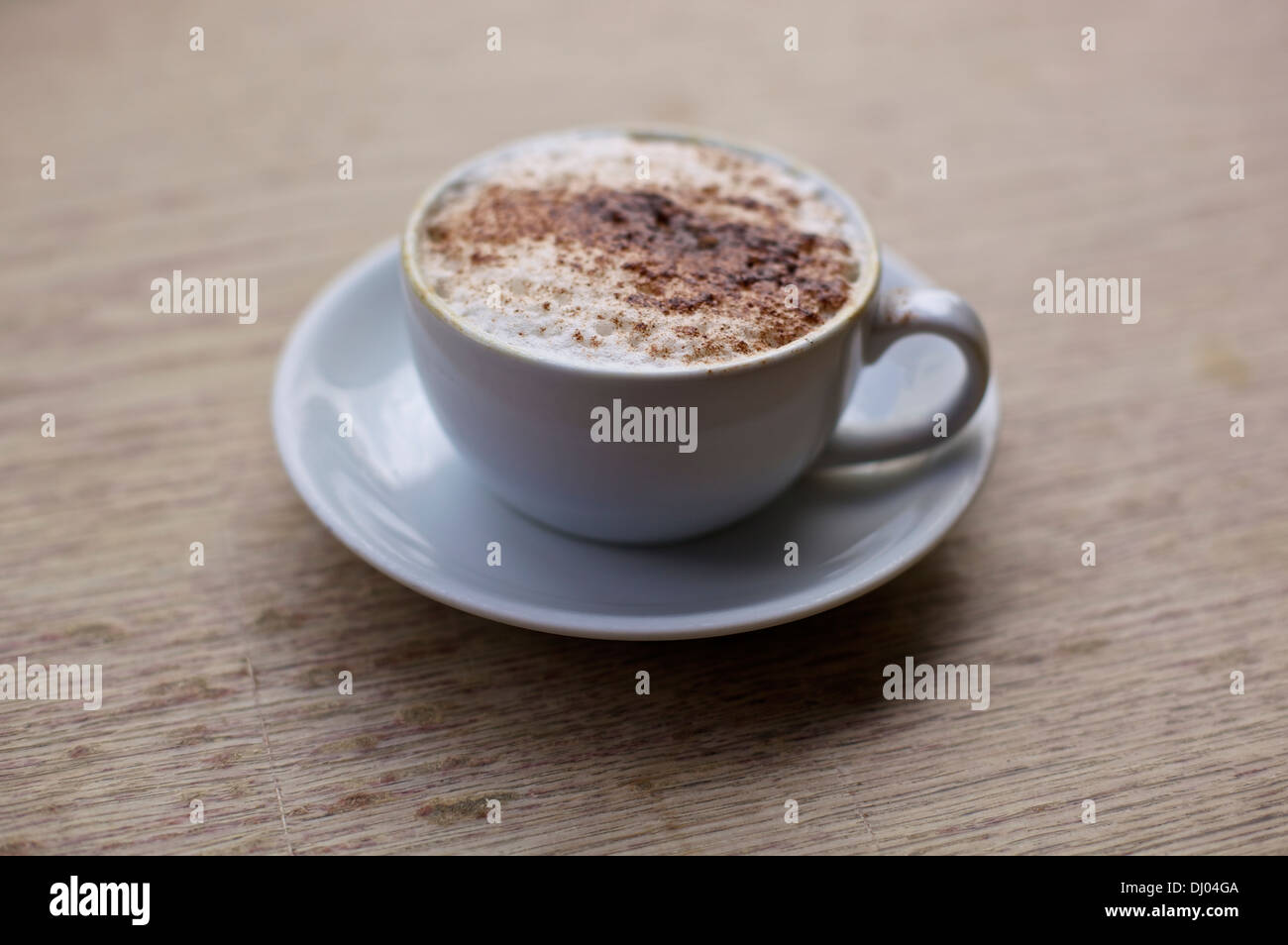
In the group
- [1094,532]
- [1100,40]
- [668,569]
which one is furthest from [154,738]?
[1100,40]

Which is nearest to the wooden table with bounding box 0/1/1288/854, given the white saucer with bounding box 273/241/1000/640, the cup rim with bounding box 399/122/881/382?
the white saucer with bounding box 273/241/1000/640

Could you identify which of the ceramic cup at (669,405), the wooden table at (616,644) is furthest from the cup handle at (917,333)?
the wooden table at (616,644)

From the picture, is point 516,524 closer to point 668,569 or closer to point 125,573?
point 668,569

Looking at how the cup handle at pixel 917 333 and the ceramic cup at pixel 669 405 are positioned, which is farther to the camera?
the cup handle at pixel 917 333

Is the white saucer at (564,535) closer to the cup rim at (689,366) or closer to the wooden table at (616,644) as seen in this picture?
the wooden table at (616,644)

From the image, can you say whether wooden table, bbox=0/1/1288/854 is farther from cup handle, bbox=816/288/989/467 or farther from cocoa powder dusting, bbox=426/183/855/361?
cocoa powder dusting, bbox=426/183/855/361

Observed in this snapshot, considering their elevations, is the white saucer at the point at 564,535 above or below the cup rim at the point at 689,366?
below

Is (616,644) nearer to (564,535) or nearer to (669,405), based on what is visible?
(564,535)
